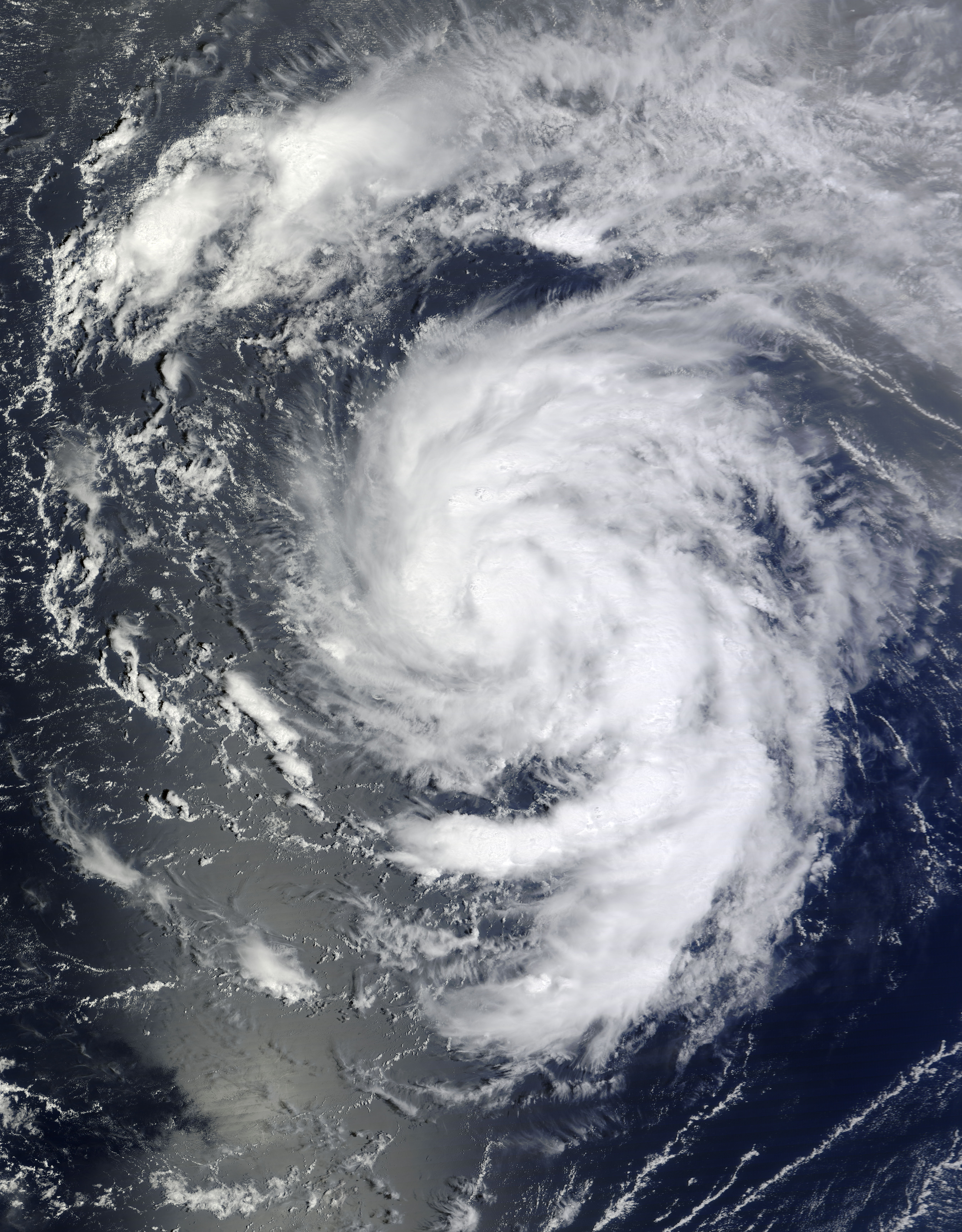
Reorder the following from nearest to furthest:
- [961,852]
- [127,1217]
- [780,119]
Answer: [127,1217] < [961,852] < [780,119]

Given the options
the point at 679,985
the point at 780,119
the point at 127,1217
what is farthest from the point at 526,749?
the point at 780,119

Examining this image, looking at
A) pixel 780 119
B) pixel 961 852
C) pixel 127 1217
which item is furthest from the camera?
pixel 780 119

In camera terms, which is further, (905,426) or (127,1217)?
(905,426)

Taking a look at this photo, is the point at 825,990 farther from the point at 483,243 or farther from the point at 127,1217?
the point at 483,243

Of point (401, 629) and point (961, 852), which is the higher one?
point (401, 629)

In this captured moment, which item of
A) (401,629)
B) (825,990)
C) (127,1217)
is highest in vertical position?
(401,629)

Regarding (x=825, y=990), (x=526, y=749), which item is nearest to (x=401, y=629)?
(x=526, y=749)

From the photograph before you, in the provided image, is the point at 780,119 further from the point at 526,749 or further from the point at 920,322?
the point at 526,749
